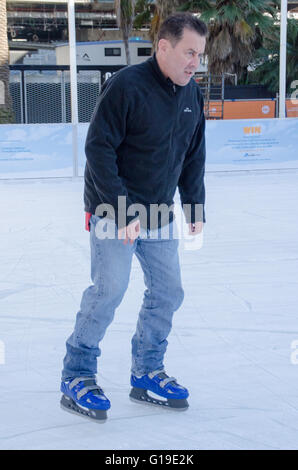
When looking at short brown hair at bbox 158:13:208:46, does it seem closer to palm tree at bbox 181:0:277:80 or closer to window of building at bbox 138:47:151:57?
palm tree at bbox 181:0:277:80

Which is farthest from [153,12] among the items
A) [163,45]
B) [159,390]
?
[159,390]

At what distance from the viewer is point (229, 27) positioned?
19.8 meters

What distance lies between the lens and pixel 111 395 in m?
2.78

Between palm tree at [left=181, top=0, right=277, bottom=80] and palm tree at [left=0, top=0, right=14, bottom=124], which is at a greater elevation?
palm tree at [left=181, top=0, right=277, bottom=80]

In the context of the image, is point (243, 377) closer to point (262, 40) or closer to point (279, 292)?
point (279, 292)

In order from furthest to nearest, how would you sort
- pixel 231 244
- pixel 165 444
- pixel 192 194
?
1. pixel 231 244
2. pixel 192 194
3. pixel 165 444

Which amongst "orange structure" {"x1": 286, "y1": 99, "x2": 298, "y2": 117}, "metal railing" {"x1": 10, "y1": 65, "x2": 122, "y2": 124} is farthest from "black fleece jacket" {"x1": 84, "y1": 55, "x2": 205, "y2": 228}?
"orange structure" {"x1": 286, "y1": 99, "x2": 298, "y2": 117}

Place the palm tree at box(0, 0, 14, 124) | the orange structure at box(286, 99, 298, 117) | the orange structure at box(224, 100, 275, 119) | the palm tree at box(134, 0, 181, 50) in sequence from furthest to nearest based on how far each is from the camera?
the palm tree at box(134, 0, 181, 50) < the orange structure at box(286, 99, 298, 117) < the orange structure at box(224, 100, 275, 119) < the palm tree at box(0, 0, 14, 124)

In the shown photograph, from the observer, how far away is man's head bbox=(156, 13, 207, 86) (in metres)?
2.37

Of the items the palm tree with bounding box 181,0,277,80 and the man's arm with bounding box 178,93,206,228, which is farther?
the palm tree with bounding box 181,0,277,80

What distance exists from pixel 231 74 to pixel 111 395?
18844mm

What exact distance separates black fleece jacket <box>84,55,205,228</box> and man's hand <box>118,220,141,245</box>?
2 cm

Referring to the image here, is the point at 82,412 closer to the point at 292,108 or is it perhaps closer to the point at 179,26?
the point at 179,26

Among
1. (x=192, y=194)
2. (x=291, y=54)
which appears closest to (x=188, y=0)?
(x=291, y=54)
